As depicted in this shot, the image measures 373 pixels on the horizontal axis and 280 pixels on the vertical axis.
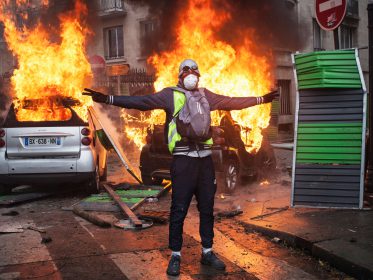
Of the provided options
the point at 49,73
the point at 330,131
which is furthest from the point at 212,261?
the point at 49,73

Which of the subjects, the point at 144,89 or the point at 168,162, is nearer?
the point at 168,162

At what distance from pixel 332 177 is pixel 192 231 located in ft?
7.23

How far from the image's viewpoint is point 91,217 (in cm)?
619

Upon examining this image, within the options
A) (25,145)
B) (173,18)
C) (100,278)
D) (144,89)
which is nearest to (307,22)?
(144,89)

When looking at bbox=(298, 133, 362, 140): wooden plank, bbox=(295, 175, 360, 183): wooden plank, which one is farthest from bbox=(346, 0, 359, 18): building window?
bbox=(295, 175, 360, 183): wooden plank

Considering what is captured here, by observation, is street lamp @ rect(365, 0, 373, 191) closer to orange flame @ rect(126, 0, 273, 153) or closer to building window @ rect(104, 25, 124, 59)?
orange flame @ rect(126, 0, 273, 153)

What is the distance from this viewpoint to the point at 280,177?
33.5ft

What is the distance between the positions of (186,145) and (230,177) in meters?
4.25

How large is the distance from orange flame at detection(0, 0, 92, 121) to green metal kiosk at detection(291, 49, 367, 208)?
375 cm

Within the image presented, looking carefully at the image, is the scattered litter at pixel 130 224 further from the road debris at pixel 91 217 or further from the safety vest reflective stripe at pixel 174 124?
the safety vest reflective stripe at pixel 174 124

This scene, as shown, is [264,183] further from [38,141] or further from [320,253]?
[320,253]

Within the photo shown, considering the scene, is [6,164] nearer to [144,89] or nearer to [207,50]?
[207,50]

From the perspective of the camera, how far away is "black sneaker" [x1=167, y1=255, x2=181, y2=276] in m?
4.14

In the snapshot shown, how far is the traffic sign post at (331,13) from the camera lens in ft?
20.6
